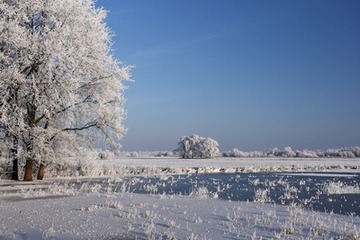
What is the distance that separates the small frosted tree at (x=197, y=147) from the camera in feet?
301

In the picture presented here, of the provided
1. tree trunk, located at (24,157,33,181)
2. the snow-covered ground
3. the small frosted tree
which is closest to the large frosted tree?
tree trunk, located at (24,157,33,181)

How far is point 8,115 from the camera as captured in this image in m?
22.8

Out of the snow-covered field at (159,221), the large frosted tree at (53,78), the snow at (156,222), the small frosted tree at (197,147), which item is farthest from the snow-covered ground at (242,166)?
the small frosted tree at (197,147)

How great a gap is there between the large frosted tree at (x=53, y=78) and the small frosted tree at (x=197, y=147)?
6611 centimetres

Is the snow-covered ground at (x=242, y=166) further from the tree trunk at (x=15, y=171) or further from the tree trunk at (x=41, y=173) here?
the tree trunk at (x=15, y=171)

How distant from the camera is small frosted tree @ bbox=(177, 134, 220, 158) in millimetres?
91625

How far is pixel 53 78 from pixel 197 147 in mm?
70382

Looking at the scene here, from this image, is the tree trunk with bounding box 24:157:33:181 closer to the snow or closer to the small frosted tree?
the snow

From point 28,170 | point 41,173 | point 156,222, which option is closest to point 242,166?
point 41,173

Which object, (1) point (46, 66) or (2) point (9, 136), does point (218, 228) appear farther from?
(2) point (9, 136)

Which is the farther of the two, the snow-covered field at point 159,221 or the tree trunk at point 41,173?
the tree trunk at point 41,173

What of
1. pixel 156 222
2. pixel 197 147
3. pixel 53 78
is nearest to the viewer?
pixel 156 222

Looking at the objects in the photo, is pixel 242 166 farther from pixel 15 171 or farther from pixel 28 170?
pixel 15 171

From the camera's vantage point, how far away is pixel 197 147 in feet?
305
